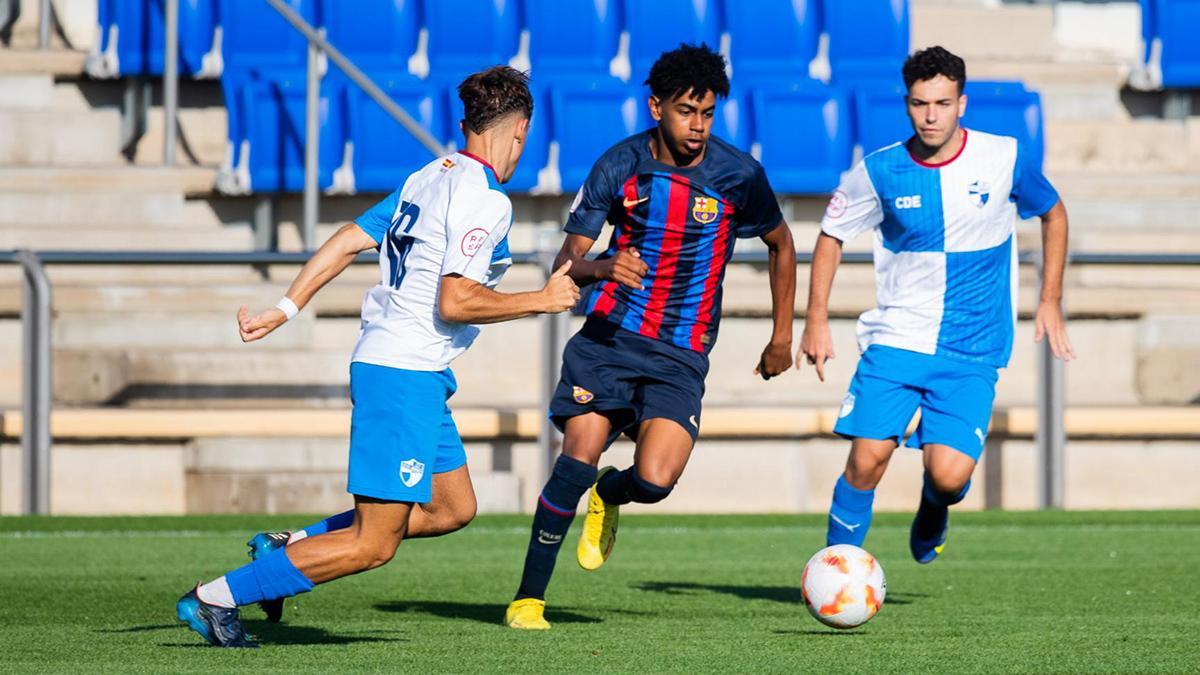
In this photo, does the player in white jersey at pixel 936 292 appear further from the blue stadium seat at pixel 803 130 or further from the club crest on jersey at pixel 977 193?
the blue stadium seat at pixel 803 130

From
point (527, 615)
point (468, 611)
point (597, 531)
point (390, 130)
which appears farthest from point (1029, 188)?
point (390, 130)

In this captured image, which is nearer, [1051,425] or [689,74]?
[689,74]

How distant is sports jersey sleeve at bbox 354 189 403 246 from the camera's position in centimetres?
559

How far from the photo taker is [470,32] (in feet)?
48.5

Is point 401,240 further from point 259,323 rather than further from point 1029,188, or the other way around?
point 1029,188

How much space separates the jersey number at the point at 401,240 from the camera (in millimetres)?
5426

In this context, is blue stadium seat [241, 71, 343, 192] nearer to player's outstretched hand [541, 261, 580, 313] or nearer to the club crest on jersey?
the club crest on jersey

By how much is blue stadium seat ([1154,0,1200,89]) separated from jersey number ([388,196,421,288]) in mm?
11027

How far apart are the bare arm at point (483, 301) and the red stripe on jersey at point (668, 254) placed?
117 cm

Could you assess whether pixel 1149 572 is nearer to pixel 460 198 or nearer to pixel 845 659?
pixel 845 659

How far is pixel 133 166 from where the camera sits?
45.6 ft

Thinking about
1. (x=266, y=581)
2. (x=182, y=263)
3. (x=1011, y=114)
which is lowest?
(x=182, y=263)

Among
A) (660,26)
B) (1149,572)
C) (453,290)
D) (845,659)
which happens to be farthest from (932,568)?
(660,26)

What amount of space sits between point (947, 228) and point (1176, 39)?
364 inches
